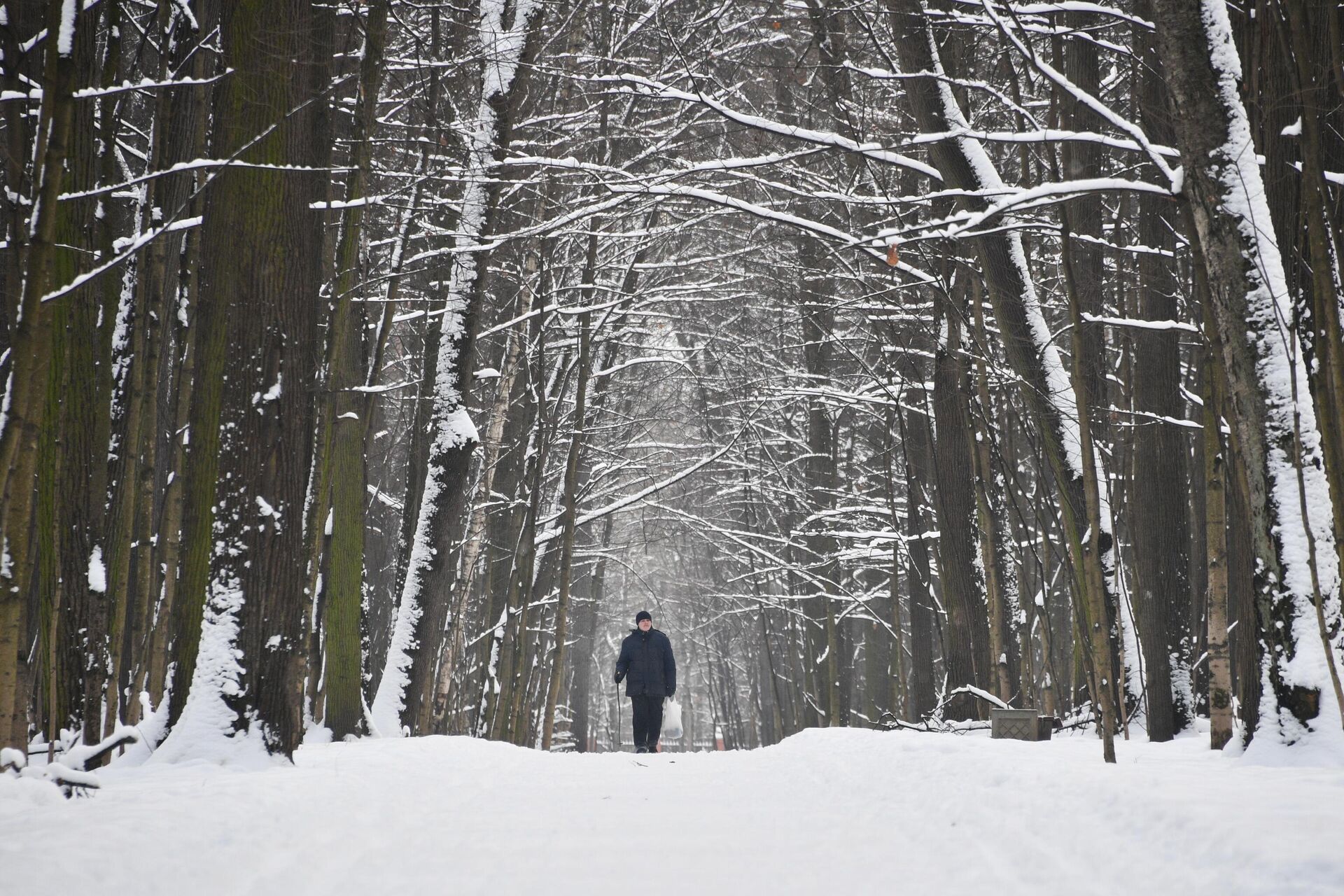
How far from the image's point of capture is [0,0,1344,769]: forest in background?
5445mm

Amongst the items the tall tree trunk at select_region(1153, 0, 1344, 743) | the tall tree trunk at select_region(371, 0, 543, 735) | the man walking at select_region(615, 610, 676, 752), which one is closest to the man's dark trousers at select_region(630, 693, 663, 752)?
the man walking at select_region(615, 610, 676, 752)

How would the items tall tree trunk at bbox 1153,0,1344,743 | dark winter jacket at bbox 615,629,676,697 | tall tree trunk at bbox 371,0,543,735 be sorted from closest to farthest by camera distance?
tall tree trunk at bbox 1153,0,1344,743 → tall tree trunk at bbox 371,0,543,735 → dark winter jacket at bbox 615,629,676,697

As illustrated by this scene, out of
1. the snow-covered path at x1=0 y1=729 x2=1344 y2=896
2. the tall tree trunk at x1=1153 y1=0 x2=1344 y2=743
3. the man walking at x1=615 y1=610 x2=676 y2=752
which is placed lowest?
the snow-covered path at x1=0 y1=729 x2=1344 y2=896

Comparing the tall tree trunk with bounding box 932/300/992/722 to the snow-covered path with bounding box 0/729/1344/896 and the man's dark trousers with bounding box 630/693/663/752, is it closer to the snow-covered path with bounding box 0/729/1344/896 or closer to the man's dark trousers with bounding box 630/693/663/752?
the man's dark trousers with bounding box 630/693/663/752

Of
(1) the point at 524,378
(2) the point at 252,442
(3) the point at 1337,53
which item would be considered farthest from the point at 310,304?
(1) the point at 524,378

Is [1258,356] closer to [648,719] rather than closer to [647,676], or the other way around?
[647,676]

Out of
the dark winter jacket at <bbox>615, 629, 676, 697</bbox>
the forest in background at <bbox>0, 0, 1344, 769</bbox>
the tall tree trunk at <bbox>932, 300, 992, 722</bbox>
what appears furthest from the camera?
the dark winter jacket at <bbox>615, 629, 676, 697</bbox>

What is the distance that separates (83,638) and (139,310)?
2.08 metres

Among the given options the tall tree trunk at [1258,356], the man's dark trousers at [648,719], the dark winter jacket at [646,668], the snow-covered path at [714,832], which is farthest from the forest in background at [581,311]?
the man's dark trousers at [648,719]

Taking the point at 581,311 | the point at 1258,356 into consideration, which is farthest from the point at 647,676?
the point at 1258,356

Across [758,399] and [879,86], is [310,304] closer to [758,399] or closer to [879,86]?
[879,86]

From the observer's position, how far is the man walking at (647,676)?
571 inches

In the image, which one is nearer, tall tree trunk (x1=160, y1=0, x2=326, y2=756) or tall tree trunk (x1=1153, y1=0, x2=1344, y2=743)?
tall tree trunk (x1=1153, y1=0, x2=1344, y2=743)

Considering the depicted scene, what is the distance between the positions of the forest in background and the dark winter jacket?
1573 mm
